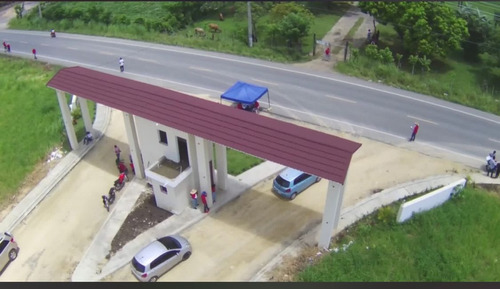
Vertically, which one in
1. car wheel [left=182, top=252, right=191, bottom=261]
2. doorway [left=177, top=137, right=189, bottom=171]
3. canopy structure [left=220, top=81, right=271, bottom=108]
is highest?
doorway [left=177, top=137, right=189, bottom=171]

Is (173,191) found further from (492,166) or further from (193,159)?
(492,166)

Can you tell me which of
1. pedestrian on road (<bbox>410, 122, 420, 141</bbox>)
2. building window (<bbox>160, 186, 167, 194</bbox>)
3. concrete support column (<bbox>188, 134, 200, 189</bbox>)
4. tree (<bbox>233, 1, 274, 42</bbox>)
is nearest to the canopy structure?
concrete support column (<bbox>188, 134, 200, 189</bbox>)

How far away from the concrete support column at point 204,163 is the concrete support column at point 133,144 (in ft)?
13.0

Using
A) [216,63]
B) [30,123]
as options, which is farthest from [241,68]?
[30,123]

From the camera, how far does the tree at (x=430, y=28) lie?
36000 mm

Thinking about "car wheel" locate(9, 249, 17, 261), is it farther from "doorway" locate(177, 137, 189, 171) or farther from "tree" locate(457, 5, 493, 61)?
"tree" locate(457, 5, 493, 61)

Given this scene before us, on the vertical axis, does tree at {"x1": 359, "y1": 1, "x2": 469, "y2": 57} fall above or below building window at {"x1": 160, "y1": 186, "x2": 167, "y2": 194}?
above

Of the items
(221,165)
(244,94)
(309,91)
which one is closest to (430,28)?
(309,91)

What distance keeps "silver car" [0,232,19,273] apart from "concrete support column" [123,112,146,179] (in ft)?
21.6

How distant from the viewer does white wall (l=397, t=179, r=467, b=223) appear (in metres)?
19.3

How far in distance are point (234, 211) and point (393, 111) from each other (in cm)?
1451

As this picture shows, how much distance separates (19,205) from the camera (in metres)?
22.1

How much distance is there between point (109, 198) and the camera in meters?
22.0

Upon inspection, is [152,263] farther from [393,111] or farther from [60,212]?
[393,111]
